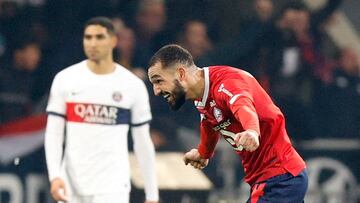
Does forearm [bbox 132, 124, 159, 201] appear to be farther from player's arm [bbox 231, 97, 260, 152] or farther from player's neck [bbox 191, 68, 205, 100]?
player's arm [bbox 231, 97, 260, 152]

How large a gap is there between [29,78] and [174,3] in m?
1.64

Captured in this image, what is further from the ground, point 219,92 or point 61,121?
point 219,92

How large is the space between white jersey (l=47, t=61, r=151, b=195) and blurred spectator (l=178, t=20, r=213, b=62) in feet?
8.49

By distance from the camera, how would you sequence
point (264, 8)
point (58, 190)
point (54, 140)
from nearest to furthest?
point (58, 190) < point (54, 140) < point (264, 8)

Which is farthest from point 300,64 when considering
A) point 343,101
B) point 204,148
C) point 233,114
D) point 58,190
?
point 233,114

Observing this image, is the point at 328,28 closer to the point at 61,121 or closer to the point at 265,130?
the point at 61,121

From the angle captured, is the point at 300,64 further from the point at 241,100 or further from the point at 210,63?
the point at 241,100

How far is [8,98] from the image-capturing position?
12.2 metres

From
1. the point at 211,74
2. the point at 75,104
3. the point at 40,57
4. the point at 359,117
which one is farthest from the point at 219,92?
the point at 359,117

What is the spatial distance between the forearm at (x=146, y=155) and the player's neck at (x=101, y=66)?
1.69 ft

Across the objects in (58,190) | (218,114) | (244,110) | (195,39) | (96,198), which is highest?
(244,110)

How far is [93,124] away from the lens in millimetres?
9672

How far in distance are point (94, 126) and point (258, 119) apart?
2.96 metres

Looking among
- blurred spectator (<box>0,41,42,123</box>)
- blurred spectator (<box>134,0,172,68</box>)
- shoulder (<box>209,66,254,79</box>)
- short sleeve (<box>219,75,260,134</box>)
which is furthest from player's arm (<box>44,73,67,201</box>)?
short sleeve (<box>219,75,260,134</box>)
